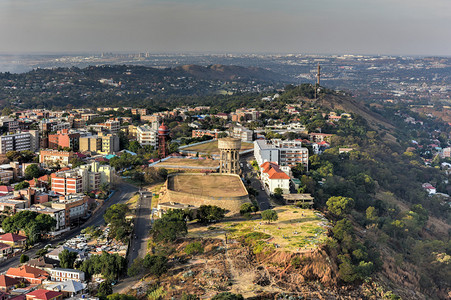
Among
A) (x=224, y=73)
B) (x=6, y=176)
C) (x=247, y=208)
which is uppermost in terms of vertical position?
(x=224, y=73)

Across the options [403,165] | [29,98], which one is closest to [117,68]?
[29,98]

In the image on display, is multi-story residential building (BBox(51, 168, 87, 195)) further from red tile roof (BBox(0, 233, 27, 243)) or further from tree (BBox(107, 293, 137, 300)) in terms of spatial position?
tree (BBox(107, 293, 137, 300))

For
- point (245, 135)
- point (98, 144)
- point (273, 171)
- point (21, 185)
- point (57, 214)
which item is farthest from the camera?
point (245, 135)

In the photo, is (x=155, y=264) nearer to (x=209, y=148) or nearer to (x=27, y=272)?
(x=27, y=272)

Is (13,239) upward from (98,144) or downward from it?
downward

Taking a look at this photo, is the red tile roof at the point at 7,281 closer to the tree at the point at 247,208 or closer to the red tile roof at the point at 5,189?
the tree at the point at 247,208

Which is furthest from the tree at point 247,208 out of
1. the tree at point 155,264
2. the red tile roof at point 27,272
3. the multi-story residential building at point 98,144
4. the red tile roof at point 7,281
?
the multi-story residential building at point 98,144

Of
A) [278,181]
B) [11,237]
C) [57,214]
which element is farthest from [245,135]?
[11,237]
